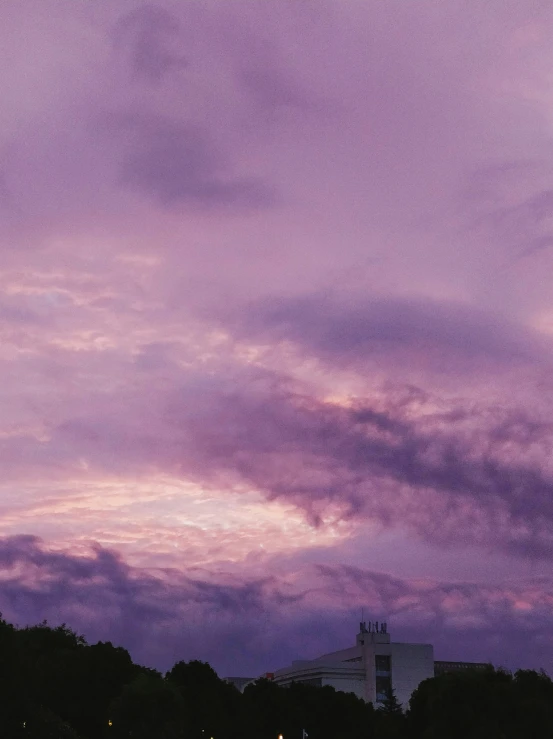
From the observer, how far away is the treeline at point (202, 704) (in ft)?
333

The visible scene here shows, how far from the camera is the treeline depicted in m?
101

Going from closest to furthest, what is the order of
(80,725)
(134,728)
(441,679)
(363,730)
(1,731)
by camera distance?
(1,731) < (134,728) < (441,679) < (80,725) < (363,730)

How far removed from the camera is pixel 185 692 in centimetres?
13612

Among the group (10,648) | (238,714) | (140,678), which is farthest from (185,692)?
(10,648)

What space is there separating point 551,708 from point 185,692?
46701mm

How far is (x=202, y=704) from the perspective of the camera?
13475 cm

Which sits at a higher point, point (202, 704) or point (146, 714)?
point (202, 704)

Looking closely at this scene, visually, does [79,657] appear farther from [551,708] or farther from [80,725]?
[551,708]

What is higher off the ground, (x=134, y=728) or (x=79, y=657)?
(x=79, y=657)

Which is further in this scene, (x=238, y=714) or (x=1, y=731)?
(x=238, y=714)

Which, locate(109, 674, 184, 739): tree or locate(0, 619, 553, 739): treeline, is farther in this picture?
locate(109, 674, 184, 739): tree

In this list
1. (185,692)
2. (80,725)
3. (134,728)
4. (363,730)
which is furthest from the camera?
(363,730)

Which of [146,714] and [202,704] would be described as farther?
[202,704]

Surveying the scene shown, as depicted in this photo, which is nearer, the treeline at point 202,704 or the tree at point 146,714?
the treeline at point 202,704
